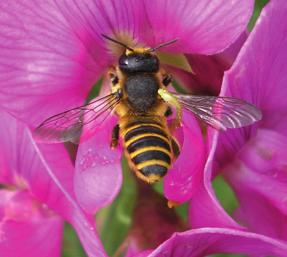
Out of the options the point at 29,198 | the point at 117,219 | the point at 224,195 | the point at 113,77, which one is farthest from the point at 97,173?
the point at 224,195

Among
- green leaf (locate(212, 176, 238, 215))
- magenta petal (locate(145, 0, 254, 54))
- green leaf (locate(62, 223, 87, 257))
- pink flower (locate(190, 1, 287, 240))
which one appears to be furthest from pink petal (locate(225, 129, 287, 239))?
green leaf (locate(62, 223, 87, 257))

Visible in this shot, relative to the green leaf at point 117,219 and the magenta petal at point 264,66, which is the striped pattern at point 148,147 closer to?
the magenta petal at point 264,66

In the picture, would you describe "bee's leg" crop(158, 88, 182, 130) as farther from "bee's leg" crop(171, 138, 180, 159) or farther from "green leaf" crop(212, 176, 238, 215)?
"green leaf" crop(212, 176, 238, 215)

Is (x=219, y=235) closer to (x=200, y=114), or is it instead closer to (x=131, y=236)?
(x=200, y=114)

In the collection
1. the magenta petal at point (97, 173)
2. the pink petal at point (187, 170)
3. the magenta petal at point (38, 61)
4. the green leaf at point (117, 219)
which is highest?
the magenta petal at point (38, 61)

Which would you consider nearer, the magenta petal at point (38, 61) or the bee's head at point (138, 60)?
the magenta petal at point (38, 61)

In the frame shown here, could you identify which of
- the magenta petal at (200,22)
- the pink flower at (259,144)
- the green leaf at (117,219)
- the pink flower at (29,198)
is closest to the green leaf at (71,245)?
the green leaf at (117,219)

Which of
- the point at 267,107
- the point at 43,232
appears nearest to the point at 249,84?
the point at 267,107
